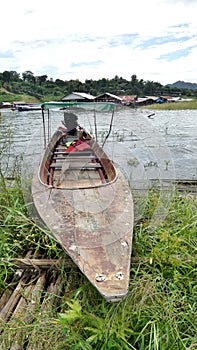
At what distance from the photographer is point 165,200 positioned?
3625mm

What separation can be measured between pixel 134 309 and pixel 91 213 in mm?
1163

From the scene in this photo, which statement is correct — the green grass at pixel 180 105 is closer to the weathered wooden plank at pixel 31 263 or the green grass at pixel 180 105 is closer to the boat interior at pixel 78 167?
the boat interior at pixel 78 167

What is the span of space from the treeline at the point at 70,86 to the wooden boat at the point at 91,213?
2.53 m

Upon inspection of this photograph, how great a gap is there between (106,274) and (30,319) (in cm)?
58

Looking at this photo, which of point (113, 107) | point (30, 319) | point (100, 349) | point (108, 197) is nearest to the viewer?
point (100, 349)

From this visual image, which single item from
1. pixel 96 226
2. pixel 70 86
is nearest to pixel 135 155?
pixel 96 226

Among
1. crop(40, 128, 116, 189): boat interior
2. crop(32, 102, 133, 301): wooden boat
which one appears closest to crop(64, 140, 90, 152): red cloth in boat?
crop(40, 128, 116, 189): boat interior

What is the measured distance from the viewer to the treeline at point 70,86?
394 inches

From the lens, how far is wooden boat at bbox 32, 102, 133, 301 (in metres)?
2.15

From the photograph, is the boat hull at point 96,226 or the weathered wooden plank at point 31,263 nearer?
the boat hull at point 96,226

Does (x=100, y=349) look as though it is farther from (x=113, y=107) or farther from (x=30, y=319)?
(x=113, y=107)

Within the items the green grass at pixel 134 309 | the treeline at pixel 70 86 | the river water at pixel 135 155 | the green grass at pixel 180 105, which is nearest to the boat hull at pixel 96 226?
the green grass at pixel 134 309

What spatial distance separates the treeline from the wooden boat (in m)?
2.53

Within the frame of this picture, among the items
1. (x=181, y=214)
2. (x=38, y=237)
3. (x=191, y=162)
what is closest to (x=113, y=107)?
(x=181, y=214)
